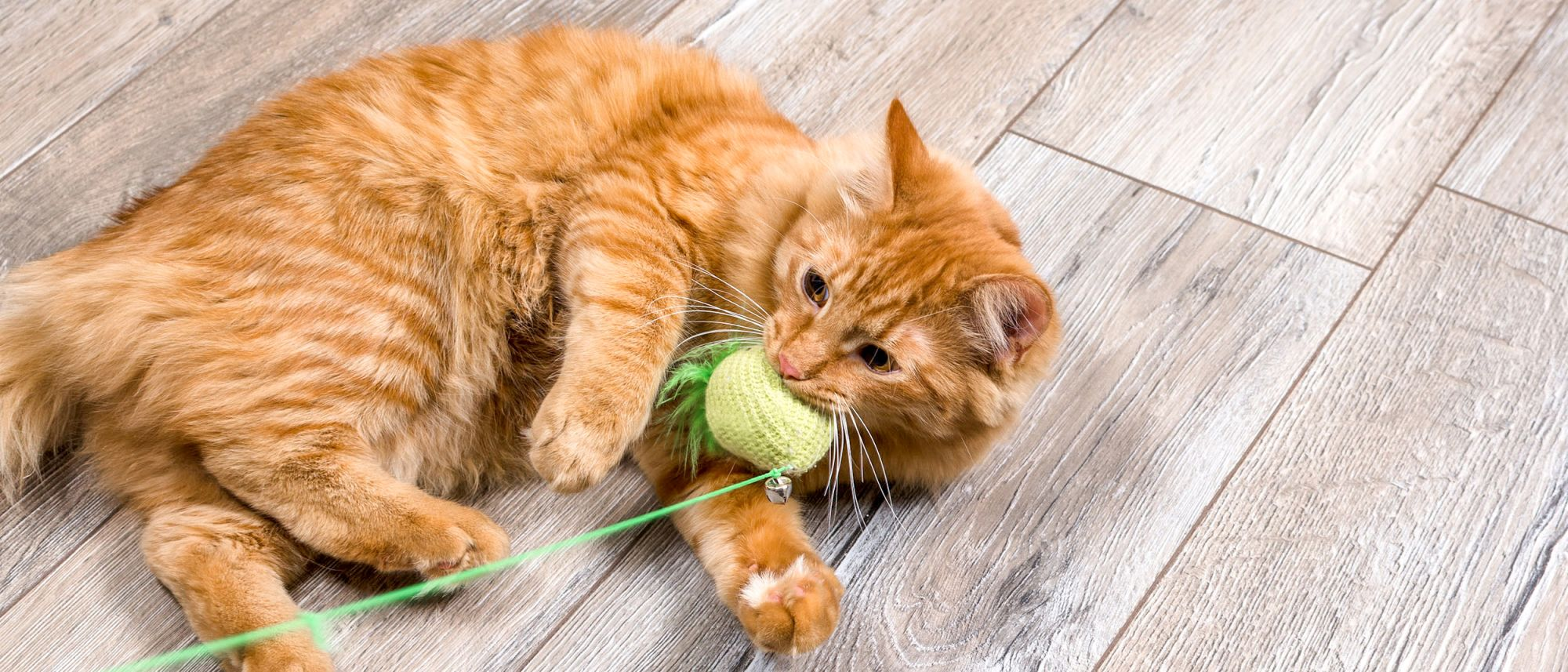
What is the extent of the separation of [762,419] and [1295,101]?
1.43 metres

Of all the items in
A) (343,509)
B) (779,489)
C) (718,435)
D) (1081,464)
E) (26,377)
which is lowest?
(1081,464)

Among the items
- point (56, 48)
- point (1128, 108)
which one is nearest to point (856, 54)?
point (1128, 108)

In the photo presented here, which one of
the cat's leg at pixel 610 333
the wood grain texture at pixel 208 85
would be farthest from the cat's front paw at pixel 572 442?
the wood grain texture at pixel 208 85

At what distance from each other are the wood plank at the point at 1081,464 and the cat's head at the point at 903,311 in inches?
10.1

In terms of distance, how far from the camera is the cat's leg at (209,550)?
4.52ft

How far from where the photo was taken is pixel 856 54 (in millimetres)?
2209

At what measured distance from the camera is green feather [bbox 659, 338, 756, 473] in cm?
151

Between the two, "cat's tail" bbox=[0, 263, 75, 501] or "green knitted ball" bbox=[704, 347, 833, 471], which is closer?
"green knitted ball" bbox=[704, 347, 833, 471]

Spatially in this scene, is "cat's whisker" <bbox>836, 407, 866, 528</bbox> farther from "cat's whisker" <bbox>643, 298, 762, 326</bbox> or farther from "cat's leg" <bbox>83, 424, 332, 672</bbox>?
"cat's leg" <bbox>83, 424, 332, 672</bbox>

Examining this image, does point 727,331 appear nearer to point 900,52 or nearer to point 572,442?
point 572,442

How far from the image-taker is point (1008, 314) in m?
1.29

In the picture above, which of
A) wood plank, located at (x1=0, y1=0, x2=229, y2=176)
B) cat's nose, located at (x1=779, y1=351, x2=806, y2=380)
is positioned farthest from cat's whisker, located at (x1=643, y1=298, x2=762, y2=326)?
wood plank, located at (x1=0, y1=0, x2=229, y2=176)

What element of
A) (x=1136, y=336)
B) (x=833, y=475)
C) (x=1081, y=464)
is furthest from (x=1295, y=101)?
(x=833, y=475)

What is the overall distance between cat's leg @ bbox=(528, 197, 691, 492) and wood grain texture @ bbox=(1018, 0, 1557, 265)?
0.92 metres
